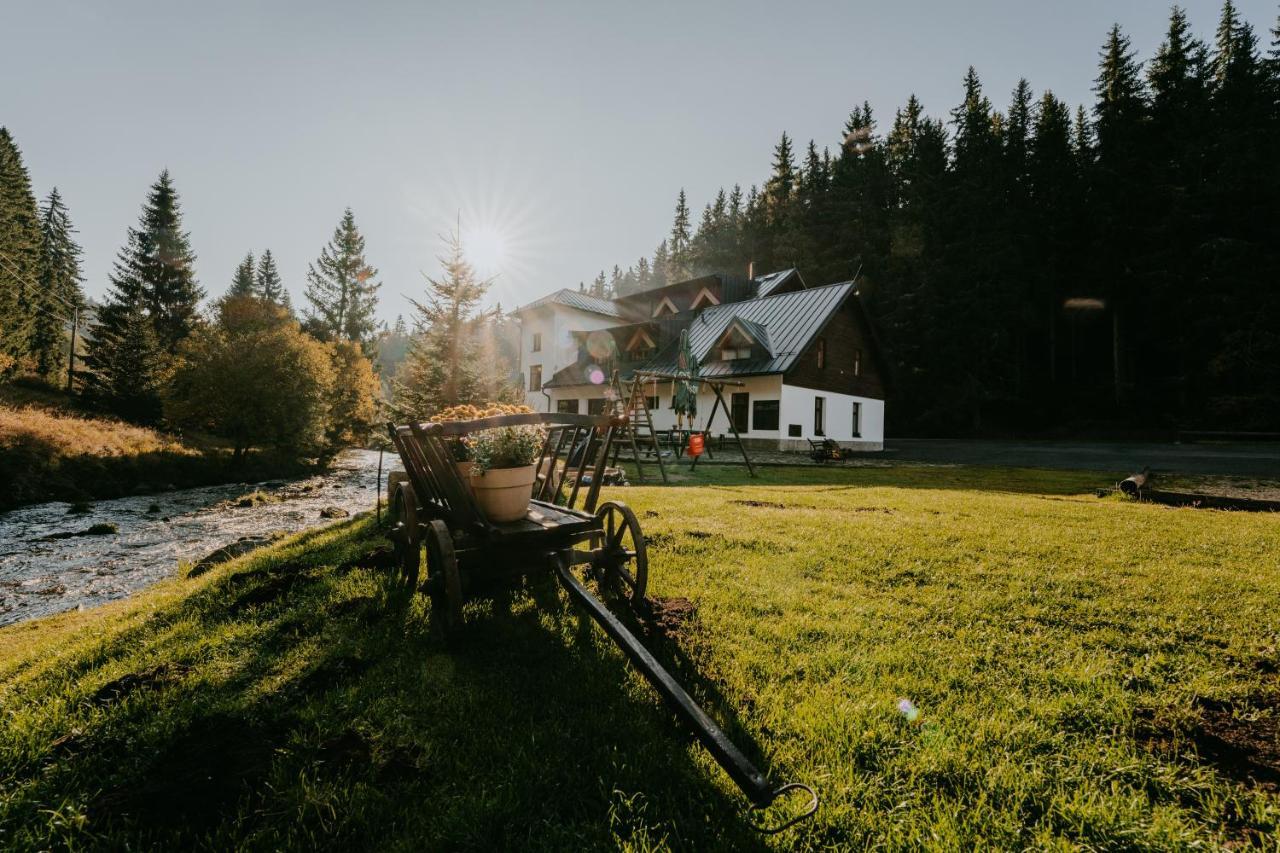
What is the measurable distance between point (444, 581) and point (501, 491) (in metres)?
A: 0.74

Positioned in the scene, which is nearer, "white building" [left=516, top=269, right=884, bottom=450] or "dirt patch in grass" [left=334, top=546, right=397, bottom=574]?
"dirt patch in grass" [left=334, top=546, right=397, bottom=574]

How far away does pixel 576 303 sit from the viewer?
38.5m

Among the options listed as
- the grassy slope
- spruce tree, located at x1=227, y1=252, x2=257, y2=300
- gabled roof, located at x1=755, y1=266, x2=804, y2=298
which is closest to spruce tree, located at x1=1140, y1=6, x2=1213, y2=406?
gabled roof, located at x1=755, y1=266, x2=804, y2=298

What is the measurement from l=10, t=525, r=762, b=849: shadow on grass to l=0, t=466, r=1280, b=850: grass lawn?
0.05 ft

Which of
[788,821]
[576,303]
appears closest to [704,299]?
[576,303]

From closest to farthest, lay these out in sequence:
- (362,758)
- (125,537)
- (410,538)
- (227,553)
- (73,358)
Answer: (362,758) < (410,538) < (227,553) < (125,537) < (73,358)

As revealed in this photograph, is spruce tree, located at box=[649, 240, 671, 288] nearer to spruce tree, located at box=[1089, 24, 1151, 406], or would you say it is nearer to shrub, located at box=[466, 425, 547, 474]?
spruce tree, located at box=[1089, 24, 1151, 406]

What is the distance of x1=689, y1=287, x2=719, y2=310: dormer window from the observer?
117 feet

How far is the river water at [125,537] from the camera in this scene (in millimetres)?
6641

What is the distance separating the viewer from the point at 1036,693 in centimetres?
270

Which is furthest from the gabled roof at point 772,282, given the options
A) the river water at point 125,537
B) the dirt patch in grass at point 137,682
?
the dirt patch in grass at point 137,682

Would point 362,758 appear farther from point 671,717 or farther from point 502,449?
point 502,449

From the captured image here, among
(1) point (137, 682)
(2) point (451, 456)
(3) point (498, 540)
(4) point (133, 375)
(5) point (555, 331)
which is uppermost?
(5) point (555, 331)

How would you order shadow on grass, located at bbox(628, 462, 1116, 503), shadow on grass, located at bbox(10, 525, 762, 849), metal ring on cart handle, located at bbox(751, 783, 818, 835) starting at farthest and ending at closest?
1. shadow on grass, located at bbox(628, 462, 1116, 503)
2. shadow on grass, located at bbox(10, 525, 762, 849)
3. metal ring on cart handle, located at bbox(751, 783, 818, 835)
